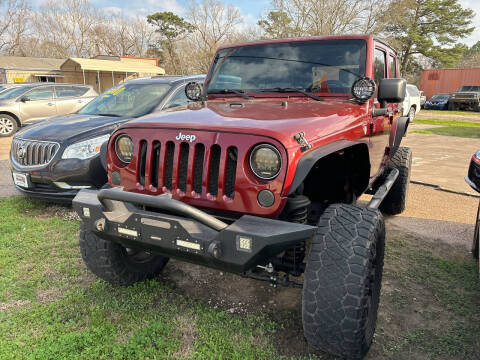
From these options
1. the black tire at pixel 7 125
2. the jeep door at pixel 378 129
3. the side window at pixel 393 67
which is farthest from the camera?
the black tire at pixel 7 125

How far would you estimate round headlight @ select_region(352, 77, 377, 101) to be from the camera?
286 cm

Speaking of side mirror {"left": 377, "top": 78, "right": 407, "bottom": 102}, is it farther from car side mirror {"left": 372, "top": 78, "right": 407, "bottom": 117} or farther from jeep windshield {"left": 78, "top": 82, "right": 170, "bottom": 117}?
jeep windshield {"left": 78, "top": 82, "right": 170, "bottom": 117}

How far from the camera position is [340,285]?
6.33 ft

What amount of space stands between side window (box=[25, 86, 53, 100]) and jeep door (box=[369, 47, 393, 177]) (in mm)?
10564

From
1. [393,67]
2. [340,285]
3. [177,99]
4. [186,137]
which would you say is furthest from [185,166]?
[177,99]

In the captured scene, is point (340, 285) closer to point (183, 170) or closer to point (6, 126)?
point (183, 170)

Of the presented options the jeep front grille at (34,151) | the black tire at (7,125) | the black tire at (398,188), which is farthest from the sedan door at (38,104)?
the black tire at (398,188)

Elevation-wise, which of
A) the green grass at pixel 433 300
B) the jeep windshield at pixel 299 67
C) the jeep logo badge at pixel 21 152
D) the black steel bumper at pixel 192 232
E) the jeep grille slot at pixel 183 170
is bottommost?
the green grass at pixel 433 300

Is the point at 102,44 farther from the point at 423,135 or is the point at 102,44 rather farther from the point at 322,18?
the point at 423,135

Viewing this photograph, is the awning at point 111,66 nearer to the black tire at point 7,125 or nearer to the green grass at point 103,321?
the black tire at point 7,125

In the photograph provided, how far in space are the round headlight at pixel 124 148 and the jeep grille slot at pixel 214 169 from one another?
25.8 inches

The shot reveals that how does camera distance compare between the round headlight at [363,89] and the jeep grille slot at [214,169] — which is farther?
the round headlight at [363,89]

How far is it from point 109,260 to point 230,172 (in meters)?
1.26

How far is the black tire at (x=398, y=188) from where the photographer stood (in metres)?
4.65
